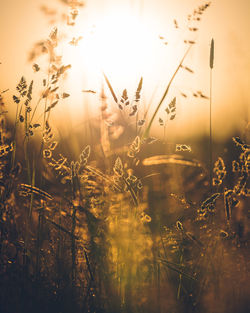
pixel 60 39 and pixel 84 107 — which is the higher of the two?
pixel 60 39

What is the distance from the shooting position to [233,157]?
1940 millimetres

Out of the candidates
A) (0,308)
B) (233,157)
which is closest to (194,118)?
(233,157)

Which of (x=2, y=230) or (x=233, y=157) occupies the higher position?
(x=233, y=157)

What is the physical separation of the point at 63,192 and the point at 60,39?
593 mm

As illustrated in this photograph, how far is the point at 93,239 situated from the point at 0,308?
351 mm

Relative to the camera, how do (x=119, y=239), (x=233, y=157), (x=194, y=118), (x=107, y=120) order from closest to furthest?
1. (x=119, y=239)
2. (x=107, y=120)
3. (x=194, y=118)
4. (x=233, y=157)

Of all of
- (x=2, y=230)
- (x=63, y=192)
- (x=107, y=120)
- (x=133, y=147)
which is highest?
(x=107, y=120)

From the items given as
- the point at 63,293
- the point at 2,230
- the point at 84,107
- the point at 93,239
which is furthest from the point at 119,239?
the point at 84,107

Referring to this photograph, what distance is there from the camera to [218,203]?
4.72ft

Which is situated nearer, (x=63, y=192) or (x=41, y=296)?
(x=41, y=296)

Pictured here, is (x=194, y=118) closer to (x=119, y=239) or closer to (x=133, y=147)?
(x=133, y=147)

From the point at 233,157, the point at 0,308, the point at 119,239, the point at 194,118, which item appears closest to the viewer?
the point at 0,308

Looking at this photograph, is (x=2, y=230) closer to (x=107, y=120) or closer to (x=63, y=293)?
(x=63, y=293)

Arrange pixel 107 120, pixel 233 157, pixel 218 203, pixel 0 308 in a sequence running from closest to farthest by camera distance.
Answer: pixel 0 308, pixel 107 120, pixel 218 203, pixel 233 157
